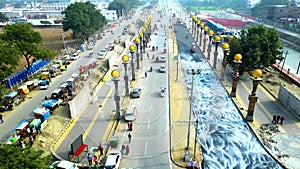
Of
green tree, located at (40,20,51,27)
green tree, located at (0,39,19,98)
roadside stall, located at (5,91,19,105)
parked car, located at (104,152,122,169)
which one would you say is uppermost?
green tree, located at (40,20,51,27)

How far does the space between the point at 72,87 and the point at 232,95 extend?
78.0 ft

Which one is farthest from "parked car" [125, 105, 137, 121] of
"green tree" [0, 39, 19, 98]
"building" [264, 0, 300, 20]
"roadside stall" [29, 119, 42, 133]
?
"building" [264, 0, 300, 20]

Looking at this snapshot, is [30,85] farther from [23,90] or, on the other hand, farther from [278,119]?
[278,119]

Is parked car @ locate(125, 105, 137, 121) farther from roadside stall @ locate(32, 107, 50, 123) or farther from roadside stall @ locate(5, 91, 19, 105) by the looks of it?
roadside stall @ locate(5, 91, 19, 105)

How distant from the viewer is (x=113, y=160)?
21.0 m

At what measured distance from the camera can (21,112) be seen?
30375 mm

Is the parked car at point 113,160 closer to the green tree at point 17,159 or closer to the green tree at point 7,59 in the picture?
Answer: the green tree at point 17,159

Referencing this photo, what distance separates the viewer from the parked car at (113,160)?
67.0 feet

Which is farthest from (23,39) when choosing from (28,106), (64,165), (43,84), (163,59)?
(64,165)

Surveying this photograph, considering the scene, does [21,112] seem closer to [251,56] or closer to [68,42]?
[251,56]

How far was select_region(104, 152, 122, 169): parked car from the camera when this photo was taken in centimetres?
2042

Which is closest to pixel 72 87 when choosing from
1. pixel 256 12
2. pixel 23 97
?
pixel 23 97

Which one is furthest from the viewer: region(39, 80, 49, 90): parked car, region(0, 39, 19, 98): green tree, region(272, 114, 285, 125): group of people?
region(39, 80, 49, 90): parked car

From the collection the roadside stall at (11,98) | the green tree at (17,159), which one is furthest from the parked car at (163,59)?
the green tree at (17,159)
